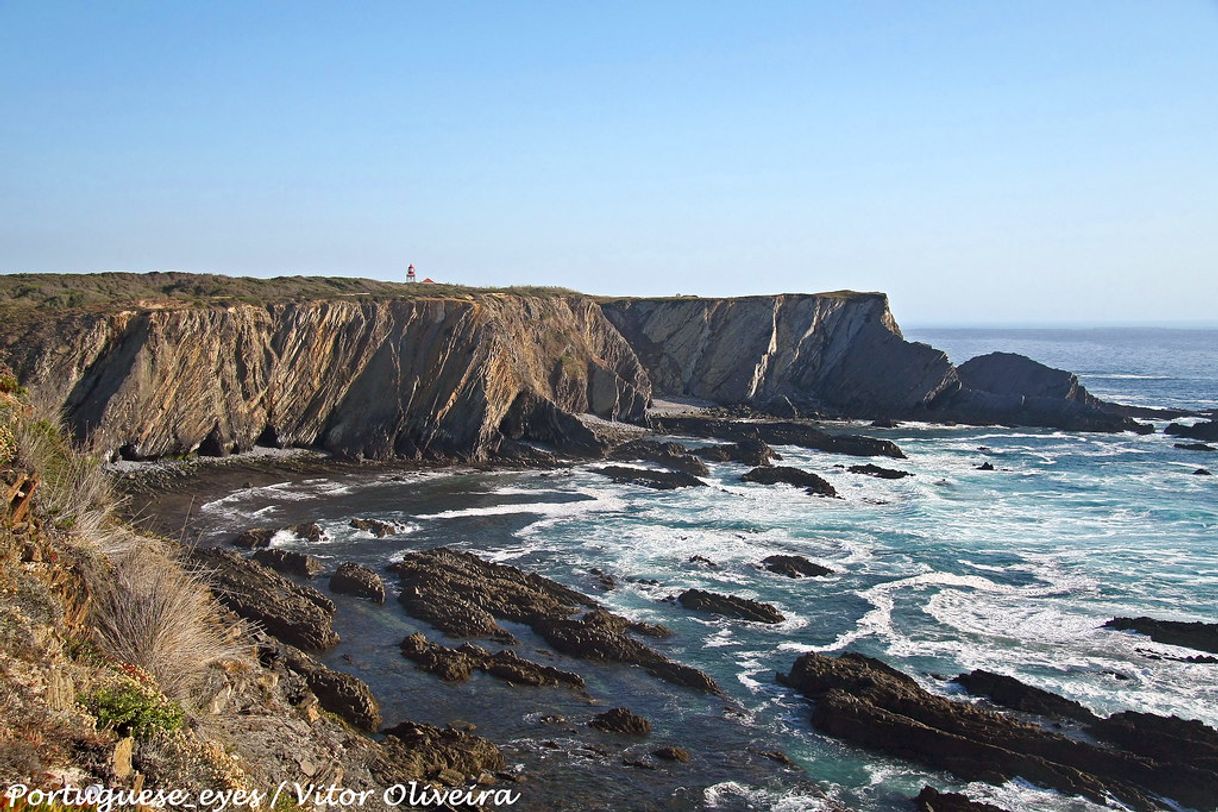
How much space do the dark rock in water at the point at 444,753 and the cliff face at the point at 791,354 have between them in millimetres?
55425

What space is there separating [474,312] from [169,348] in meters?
16.4

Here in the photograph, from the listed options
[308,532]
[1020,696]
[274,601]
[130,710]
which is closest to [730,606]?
[1020,696]

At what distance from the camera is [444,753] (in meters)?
17.1

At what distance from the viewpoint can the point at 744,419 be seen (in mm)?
66125

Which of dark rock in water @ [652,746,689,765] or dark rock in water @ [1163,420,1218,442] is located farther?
dark rock in water @ [1163,420,1218,442]

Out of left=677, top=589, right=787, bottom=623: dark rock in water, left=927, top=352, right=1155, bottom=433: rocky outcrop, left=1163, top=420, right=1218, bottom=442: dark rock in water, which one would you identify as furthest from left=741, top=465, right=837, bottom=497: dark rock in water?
left=1163, top=420, right=1218, bottom=442: dark rock in water

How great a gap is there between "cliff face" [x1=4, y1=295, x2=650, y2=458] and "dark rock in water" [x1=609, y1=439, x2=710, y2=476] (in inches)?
182

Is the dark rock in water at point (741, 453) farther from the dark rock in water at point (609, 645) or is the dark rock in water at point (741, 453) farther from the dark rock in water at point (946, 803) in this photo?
the dark rock in water at point (946, 803)

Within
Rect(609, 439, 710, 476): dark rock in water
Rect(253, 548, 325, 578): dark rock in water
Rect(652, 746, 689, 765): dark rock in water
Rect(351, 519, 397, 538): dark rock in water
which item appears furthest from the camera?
Rect(609, 439, 710, 476): dark rock in water

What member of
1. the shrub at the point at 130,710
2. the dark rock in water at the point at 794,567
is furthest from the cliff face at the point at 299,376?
the shrub at the point at 130,710

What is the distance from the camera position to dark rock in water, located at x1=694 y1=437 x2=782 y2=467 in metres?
49.9

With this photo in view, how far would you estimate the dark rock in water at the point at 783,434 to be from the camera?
178 ft

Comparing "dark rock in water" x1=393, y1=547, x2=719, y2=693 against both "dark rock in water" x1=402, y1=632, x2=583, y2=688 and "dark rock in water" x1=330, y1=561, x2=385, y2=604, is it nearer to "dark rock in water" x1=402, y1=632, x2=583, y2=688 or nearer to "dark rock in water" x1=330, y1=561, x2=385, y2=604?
"dark rock in water" x1=330, y1=561, x2=385, y2=604

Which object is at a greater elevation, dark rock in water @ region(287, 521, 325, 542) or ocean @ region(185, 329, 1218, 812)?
dark rock in water @ region(287, 521, 325, 542)
